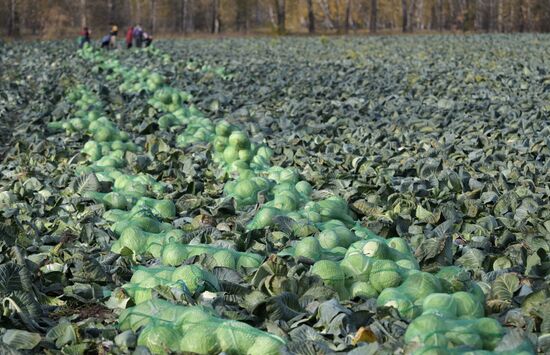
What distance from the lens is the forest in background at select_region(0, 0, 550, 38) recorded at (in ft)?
181

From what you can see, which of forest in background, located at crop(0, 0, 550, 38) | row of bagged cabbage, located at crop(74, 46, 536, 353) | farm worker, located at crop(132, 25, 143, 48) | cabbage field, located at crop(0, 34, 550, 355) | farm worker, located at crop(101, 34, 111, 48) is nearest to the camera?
row of bagged cabbage, located at crop(74, 46, 536, 353)

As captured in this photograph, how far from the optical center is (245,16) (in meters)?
69.6

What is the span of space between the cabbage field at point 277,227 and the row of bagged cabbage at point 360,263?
1 centimetres

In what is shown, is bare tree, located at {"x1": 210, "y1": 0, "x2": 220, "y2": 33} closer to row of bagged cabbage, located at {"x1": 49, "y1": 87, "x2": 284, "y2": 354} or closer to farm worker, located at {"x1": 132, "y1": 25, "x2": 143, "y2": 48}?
farm worker, located at {"x1": 132, "y1": 25, "x2": 143, "y2": 48}

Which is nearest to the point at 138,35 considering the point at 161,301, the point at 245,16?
the point at 161,301

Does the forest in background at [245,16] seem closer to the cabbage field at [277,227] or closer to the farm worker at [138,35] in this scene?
the farm worker at [138,35]

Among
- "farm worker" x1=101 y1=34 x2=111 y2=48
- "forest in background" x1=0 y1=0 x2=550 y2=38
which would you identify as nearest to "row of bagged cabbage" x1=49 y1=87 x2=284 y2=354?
"farm worker" x1=101 y1=34 x2=111 y2=48

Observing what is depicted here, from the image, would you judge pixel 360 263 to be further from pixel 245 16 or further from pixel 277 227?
pixel 245 16

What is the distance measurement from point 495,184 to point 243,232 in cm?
255

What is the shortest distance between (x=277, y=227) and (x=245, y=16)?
6613cm

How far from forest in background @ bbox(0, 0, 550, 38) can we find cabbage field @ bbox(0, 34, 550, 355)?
3892 cm

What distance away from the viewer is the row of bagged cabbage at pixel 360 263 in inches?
133

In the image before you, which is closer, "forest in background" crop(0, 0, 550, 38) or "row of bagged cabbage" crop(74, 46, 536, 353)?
"row of bagged cabbage" crop(74, 46, 536, 353)

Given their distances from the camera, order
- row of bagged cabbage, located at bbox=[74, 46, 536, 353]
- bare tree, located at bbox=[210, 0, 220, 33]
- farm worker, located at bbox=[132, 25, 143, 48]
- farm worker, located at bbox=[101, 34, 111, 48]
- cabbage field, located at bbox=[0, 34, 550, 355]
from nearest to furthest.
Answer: row of bagged cabbage, located at bbox=[74, 46, 536, 353]
cabbage field, located at bbox=[0, 34, 550, 355]
farm worker, located at bbox=[101, 34, 111, 48]
farm worker, located at bbox=[132, 25, 143, 48]
bare tree, located at bbox=[210, 0, 220, 33]
